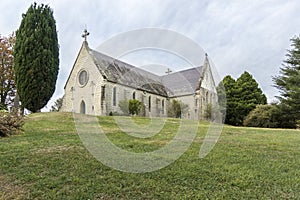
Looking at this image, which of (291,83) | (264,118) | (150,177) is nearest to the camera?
(150,177)

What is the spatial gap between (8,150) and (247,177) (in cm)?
608

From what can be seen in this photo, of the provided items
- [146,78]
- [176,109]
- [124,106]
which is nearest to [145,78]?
[146,78]

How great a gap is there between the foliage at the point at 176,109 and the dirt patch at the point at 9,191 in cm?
2438

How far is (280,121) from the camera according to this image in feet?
81.9

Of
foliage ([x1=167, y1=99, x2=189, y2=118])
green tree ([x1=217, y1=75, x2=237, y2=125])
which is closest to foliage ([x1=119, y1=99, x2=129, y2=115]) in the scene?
foliage ([x1=167, y1=99, x2=189, y2=118])

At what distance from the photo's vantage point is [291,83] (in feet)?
80.8

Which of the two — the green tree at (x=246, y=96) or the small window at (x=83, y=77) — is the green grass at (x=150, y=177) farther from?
the green tree at (x=246, y=96)

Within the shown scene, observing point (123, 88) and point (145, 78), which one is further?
point (145, 78)

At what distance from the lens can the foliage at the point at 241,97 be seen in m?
32.1

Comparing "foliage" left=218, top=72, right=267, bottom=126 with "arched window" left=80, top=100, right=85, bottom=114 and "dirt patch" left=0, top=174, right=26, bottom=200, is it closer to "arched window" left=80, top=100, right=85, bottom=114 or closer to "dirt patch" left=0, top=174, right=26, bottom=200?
"arched window" left=80, top=100, right=85, bottom=114

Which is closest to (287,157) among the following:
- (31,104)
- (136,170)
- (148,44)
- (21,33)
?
(136,170)

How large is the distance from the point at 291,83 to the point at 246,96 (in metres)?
8.44

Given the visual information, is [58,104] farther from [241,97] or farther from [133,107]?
[241,97]

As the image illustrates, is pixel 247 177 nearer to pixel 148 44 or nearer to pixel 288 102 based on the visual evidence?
pixel 148 44
